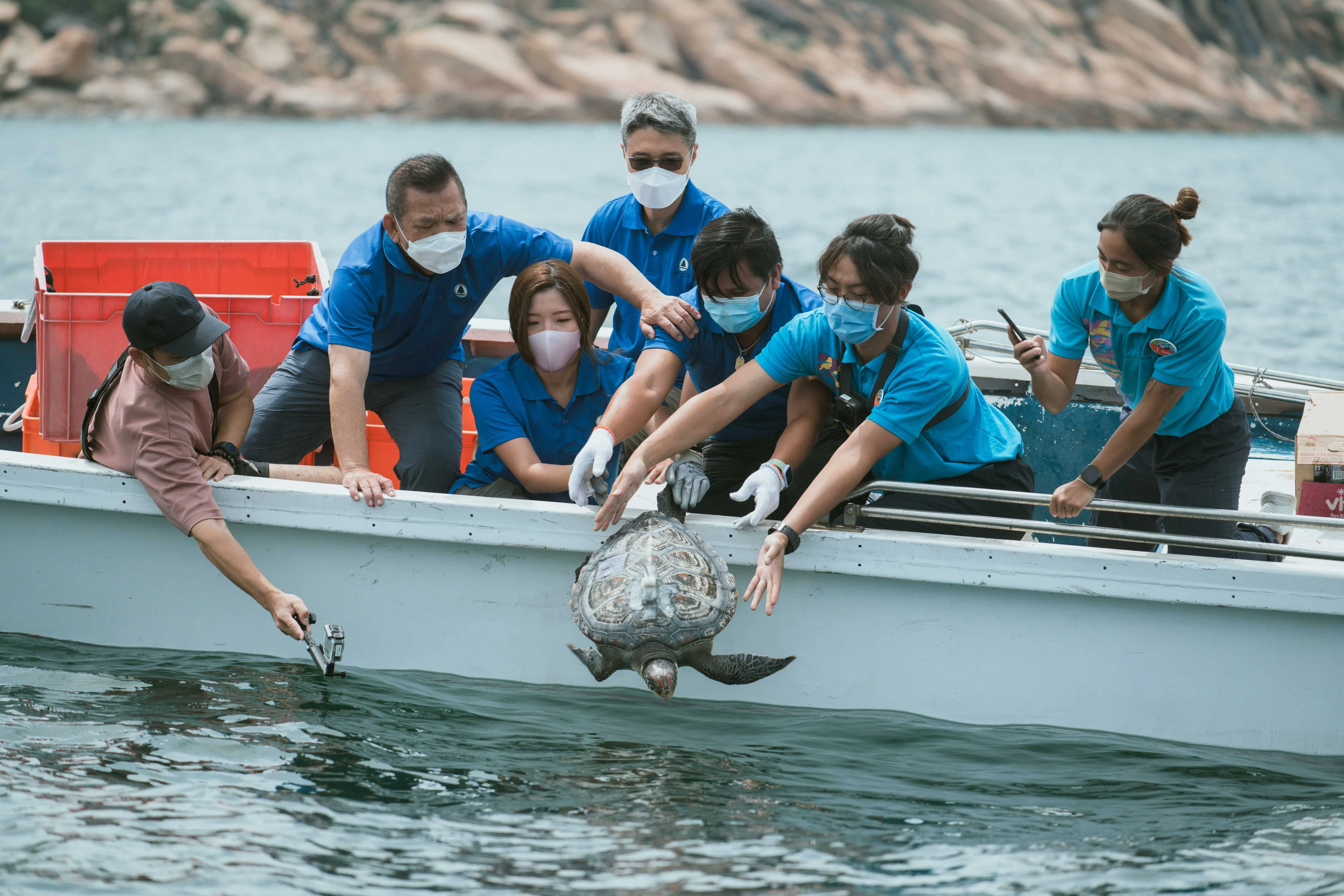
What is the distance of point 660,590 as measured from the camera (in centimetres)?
314

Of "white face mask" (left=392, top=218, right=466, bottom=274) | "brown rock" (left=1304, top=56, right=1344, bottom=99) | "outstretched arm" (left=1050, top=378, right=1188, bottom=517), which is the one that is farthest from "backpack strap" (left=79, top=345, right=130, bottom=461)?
"brown rock" (left=1304, top=56, right=1344, bottom=99)

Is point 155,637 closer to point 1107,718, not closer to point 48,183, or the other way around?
point 1107,718

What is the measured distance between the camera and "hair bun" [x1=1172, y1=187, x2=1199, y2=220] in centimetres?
322

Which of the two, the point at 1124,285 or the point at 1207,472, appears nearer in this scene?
the point at 1124,285

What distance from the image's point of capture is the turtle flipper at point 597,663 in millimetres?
3295

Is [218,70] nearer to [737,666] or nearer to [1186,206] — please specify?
[737,666]

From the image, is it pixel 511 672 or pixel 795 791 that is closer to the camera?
pixel 795 791

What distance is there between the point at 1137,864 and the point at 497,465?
6.87 feet

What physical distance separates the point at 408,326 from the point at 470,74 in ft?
159

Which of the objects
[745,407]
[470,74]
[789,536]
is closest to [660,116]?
[745,407]

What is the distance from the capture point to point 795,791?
127 inches

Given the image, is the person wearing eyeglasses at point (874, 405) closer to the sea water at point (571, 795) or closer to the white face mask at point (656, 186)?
the sea water at point (571, 795)

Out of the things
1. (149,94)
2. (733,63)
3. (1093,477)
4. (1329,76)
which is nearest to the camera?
(1093,477)

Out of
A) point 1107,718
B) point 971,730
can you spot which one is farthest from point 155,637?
point 1107,718
